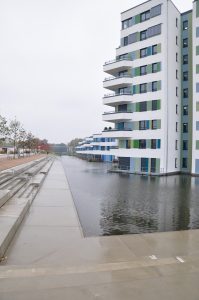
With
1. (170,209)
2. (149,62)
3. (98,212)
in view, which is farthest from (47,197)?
(149,62)

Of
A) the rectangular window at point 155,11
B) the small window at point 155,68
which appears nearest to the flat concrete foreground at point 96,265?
the small window at point 155,68

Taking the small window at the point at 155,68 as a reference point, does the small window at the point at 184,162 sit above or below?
below

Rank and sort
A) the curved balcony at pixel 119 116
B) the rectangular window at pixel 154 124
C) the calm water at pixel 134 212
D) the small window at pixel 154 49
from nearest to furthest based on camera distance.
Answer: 1. the calm water at pixel 134 212
2. the rectangular window at pixel 154 124
3. the small window at pixel 154 49
4. the curved balcony at pixel 119 116

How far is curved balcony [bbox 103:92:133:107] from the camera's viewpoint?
141 ft

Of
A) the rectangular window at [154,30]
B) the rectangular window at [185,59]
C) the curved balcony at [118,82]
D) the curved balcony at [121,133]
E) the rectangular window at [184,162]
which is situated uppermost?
the rectangular window at [154,30]

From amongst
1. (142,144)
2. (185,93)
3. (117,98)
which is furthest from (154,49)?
(142,144)

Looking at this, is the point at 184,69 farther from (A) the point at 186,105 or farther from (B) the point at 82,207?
(B) the point at 82,207

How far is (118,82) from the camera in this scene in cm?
4375

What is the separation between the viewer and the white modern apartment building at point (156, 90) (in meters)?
40.4

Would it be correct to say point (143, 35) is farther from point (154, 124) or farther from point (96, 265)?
point (96, 265)

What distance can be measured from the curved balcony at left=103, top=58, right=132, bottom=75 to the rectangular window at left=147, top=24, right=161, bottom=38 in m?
4.52

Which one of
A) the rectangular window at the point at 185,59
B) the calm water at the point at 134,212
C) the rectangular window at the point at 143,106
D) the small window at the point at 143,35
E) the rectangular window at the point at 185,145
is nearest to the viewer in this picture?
the calm water at the point at 134,212

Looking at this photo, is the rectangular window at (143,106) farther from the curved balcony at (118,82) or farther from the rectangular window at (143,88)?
the curved balcony at (118,82)

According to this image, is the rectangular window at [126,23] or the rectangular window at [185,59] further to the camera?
the rectangular window at [126,23]
